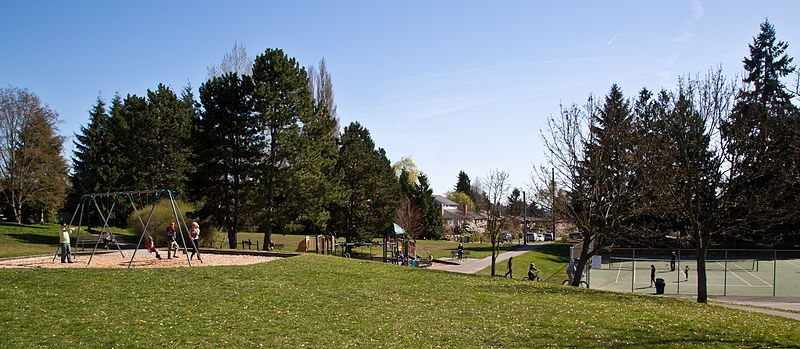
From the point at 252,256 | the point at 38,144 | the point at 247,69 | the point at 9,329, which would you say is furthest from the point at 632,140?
the point at 38,144

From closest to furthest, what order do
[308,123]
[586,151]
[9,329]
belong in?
[9,329] → [586,151] → [308,123]

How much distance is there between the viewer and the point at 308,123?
3250cm

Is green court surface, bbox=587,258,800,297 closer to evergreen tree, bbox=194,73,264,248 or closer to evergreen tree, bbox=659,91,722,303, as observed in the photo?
evergreen tree, bbox=659,91,722,303

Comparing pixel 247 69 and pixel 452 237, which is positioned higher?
pixel 247 69

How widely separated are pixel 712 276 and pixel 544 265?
486 inches

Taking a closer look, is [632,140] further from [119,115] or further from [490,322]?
[119,115]

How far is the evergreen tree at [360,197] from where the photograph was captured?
1741 inches

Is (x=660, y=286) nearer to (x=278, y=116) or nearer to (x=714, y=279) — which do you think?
(x=714, y=279)

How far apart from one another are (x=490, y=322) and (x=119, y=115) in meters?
45.0

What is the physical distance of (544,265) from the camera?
42.4 metres

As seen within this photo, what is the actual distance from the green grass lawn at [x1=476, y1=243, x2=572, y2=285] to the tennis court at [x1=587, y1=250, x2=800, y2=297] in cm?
269

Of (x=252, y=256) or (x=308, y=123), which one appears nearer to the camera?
(x=252, y=256)

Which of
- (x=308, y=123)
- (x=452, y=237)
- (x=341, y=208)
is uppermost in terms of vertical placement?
(x=308, y=123)

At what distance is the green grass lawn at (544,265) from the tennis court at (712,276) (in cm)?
269
